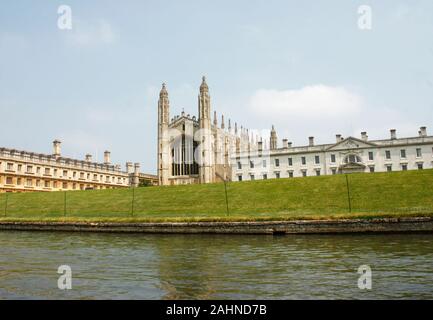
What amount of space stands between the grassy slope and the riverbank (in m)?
0.92

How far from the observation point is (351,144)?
7294 cm

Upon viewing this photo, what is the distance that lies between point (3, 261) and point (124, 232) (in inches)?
466

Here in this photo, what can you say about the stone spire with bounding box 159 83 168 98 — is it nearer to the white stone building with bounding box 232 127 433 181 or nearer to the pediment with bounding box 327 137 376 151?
the white stone building with bounding box 232 127 433 181

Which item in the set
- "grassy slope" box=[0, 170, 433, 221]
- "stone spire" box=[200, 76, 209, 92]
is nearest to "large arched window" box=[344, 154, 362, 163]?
"stone spire" box=[200, 76, 209, 92]

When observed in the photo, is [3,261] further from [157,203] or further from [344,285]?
[157,203]

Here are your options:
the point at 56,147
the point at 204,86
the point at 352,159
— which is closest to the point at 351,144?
the point at 352,159

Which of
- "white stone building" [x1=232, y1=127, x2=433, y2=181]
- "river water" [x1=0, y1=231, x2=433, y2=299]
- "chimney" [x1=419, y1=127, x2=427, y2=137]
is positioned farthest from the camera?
"chimney" [x1=419, y1=127, x2=427, y2=137]

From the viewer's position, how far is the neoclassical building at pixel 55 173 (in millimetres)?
66938

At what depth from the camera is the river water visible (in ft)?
24.7

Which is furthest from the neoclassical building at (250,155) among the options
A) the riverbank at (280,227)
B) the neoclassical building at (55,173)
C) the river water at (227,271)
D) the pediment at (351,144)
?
the river water at (227,271)
